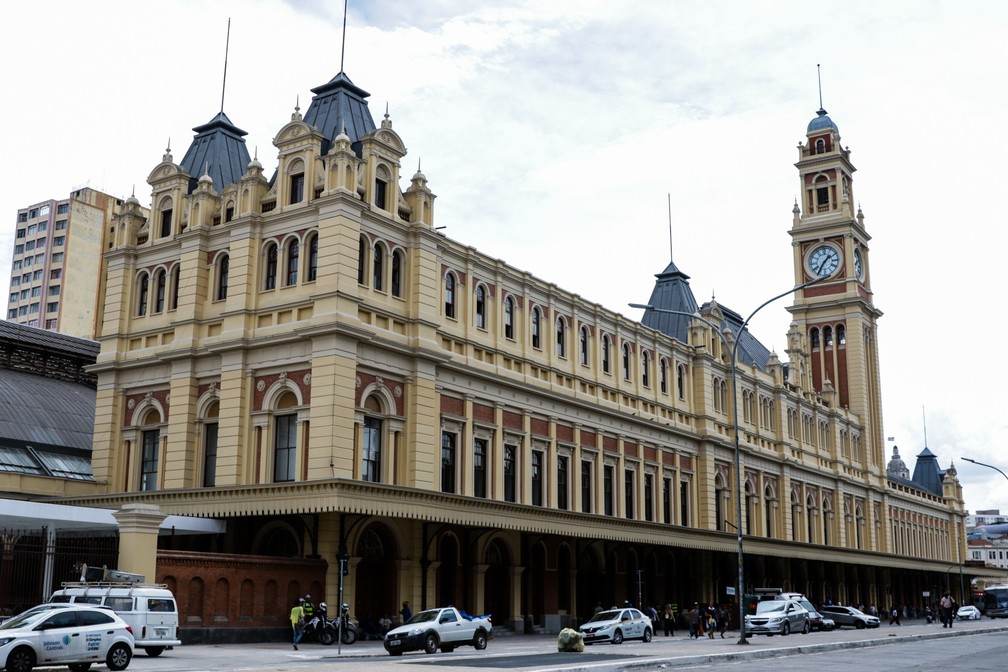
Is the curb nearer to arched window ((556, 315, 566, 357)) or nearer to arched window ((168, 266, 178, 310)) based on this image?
arched window ((556, 315, 566, 357))

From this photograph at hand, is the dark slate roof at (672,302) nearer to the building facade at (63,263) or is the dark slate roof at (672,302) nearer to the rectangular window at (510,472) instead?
the rectangular window at (510,472)

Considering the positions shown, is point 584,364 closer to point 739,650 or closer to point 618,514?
point 618,514

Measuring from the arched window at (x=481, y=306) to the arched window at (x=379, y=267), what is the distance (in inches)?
236

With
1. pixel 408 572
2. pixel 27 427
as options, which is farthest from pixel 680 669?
pixel 27 427

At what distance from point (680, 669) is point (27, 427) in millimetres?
30855

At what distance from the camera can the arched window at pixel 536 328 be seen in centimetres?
5131

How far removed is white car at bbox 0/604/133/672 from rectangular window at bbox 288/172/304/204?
68.5 feet

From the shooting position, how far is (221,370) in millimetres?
43156

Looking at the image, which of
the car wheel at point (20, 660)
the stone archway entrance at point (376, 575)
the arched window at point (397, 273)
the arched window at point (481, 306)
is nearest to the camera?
the car wheel at point (20, 660)

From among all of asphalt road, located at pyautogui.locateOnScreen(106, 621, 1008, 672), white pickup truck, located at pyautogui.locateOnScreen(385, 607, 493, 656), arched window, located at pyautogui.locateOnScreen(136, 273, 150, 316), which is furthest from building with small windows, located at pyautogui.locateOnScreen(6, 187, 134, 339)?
asphalt road, located at pyautogui.locateOnScreen(106, 621, 1008, 672)

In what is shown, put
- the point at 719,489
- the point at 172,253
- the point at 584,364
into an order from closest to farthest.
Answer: the point at 172,253
the point at 584,364
the point at 719,489

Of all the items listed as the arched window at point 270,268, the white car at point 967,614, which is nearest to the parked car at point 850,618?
the white car at point 967,614

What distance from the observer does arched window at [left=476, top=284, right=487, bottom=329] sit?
48000mm

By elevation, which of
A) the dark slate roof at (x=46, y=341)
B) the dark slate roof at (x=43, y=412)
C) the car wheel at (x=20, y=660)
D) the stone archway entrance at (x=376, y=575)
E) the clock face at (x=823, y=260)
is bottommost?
the car wheel at (x=20, y=660)
